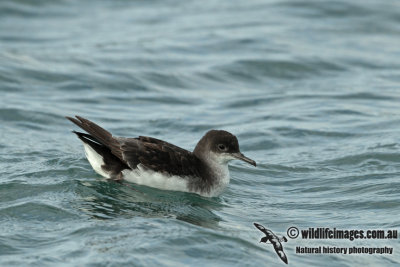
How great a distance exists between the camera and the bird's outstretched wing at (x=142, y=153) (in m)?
9.13

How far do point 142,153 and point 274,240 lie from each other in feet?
6.83

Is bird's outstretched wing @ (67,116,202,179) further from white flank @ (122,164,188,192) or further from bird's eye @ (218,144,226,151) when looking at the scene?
bird's eye @ (218,144,226,151)

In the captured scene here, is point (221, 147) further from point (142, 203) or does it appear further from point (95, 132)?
point (95, 132)

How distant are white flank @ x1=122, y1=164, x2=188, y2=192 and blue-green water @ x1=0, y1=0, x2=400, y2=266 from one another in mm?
100

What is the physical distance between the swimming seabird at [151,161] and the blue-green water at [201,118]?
0.53ft

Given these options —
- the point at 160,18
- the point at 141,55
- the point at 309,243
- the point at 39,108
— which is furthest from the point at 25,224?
the point at 160,18

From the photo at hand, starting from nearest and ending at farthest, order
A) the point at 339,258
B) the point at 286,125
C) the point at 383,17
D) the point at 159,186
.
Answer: the point at 339,258
the point at 159,186
the point at 286,125
the point at 383,17

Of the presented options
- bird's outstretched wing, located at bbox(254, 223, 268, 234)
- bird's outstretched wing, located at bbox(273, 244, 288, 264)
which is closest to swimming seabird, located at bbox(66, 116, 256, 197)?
bird's outstretched wing, located at bbox(254, 223, 268, 234)

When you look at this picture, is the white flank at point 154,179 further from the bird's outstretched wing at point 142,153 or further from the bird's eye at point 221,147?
the bird's eye at point 221,147

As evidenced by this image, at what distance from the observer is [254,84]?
1656cm

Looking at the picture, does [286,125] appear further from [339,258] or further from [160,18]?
[160,18]

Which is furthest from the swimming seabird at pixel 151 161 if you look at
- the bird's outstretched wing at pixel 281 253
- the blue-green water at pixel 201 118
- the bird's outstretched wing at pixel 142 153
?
the bird's outstretched wing at pixel 281 253

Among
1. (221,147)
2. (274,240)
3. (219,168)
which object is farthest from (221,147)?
(274,240)

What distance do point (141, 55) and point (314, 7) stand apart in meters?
6.05
